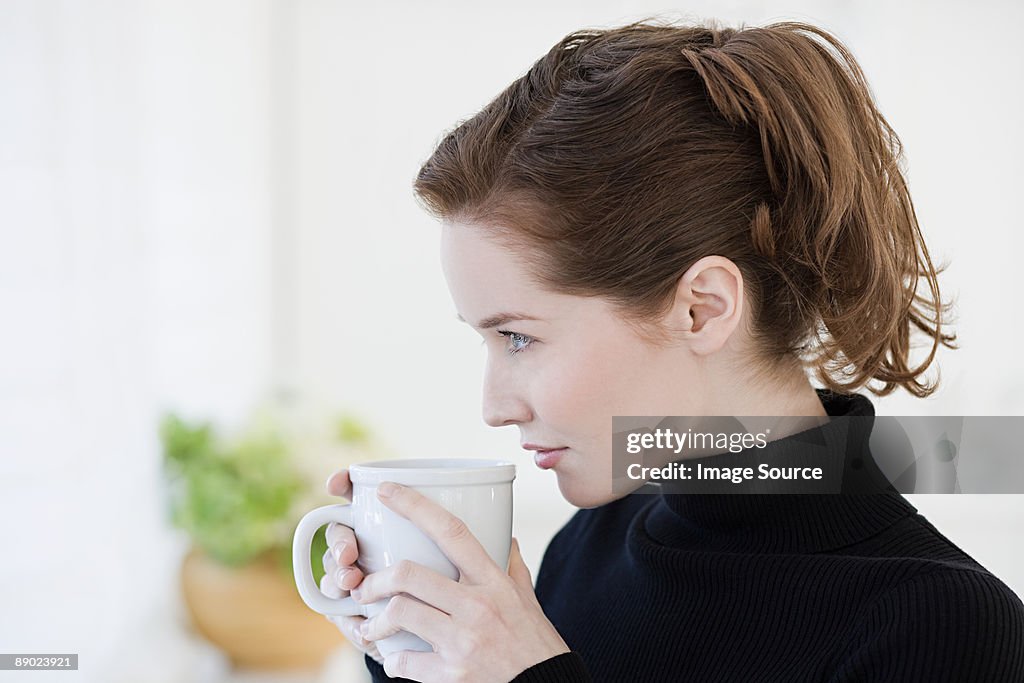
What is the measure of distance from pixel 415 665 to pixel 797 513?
38 centimetres

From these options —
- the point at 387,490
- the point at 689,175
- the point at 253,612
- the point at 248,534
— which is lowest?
the point at 253,612

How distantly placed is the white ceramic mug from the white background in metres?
0.64

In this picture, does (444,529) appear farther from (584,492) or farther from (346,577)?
(584,492)

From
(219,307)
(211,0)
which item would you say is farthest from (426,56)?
(219,307)

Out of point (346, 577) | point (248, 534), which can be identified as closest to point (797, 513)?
point (346, 577)

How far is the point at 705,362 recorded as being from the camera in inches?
36.4

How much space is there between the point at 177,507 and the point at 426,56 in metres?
1.50

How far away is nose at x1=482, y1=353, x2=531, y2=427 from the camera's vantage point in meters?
0.89

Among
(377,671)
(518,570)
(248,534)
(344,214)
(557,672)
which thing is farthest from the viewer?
(344,214)

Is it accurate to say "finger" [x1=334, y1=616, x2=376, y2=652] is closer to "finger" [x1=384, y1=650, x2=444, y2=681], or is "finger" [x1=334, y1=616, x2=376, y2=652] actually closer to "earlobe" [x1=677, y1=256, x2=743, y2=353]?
"finger" [x1=384, y1=650, x2=444, y2=681]

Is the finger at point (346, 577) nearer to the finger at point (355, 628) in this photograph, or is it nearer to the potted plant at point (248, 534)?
the finger at point (355, 628)

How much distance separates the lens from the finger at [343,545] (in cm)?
79

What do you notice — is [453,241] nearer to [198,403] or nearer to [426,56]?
[198,403]

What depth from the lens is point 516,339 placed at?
90cm
